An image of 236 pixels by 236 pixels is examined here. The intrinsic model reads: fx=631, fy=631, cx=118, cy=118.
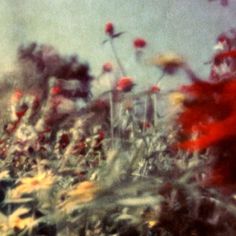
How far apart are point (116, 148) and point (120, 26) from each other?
0.17m

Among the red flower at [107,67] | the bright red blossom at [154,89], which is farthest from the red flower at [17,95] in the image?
the bright red blossom at [154,89]

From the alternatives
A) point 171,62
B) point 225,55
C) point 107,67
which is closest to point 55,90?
point 107,67

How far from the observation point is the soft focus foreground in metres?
0.57

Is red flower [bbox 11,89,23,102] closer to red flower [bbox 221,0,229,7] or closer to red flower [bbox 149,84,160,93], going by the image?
red flower [bbox 149,84,160,93]

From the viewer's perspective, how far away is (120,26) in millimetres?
856

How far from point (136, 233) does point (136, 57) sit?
25cm

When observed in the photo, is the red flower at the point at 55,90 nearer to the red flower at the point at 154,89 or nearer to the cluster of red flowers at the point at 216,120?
the red flower at the point at 154,89

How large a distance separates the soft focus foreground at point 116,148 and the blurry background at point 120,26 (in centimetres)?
1

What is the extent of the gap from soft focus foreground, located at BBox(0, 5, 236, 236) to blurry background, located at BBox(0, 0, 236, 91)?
0.04 ft

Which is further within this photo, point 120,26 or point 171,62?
point 120,26

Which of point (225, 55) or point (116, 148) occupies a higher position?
point (225, 55)

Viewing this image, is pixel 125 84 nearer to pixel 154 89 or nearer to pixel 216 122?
pixel 154 89

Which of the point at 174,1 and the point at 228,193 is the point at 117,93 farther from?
the point at 228,193

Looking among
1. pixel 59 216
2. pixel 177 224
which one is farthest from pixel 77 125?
pixel 177 224
